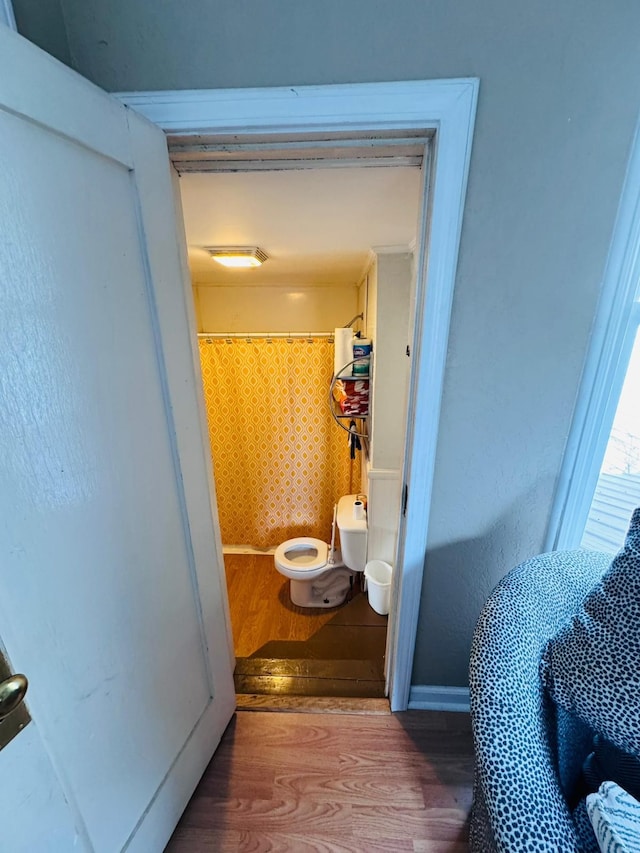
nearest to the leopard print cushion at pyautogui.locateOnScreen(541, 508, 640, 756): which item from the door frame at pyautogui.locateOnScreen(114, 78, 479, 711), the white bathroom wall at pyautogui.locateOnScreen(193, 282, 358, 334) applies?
the door frame at pyautogui.locateOnScreen(114, 78, 479, 711)

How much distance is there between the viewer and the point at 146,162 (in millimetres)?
707

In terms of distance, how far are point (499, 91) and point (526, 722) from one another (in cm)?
127

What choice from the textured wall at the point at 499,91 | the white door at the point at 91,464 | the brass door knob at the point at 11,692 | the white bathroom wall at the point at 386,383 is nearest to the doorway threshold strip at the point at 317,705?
the white door at the point at 91,464

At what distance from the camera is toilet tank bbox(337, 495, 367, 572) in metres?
2.17

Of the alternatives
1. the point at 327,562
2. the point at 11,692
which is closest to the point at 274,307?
the point at 327,562

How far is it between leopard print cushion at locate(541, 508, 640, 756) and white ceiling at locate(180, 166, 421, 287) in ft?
3.87

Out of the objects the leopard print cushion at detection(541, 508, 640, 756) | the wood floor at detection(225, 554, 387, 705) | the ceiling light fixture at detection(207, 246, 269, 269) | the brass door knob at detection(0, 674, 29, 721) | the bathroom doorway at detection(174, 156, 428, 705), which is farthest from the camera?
the ceiling light fixture at detection(207, 246, 269, 269)

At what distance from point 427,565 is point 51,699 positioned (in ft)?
3.17

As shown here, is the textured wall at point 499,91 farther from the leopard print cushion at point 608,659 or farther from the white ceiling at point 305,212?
the leopard print cushion at point 608,659

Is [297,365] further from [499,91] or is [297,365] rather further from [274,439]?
[499,91]

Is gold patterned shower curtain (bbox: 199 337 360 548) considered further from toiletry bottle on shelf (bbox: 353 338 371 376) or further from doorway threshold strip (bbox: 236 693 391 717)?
doorway threshold strip (bbox: 236 693 391 717)

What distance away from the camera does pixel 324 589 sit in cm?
242

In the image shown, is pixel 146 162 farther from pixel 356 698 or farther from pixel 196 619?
pixel 356 698

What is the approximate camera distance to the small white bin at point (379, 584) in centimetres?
202
